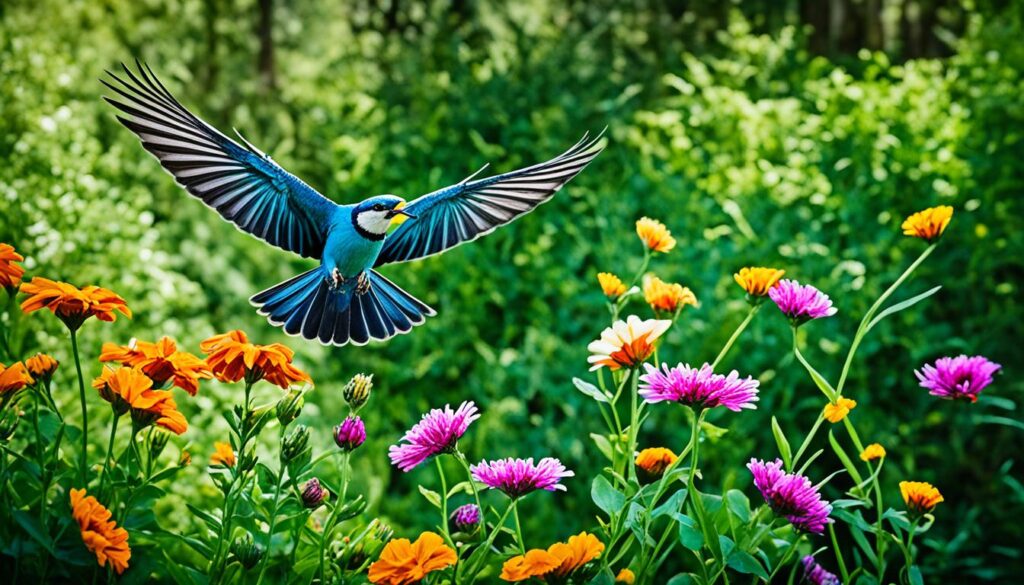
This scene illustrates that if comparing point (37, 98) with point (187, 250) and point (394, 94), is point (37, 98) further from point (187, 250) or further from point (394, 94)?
point (394, 94)

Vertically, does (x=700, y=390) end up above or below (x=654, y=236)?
below

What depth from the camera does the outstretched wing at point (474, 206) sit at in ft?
4.32

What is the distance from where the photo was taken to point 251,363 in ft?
3.97

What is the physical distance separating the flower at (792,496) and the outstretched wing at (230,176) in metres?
0.64

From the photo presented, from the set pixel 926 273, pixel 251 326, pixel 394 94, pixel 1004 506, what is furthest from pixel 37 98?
pixel 1004 506

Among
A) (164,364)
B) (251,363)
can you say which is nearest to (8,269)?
(164,364)

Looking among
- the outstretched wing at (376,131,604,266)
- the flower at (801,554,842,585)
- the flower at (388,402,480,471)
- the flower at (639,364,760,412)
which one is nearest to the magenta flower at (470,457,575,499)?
the flower at (388,402,480,471)

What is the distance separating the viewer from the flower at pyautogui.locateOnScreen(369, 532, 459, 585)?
45.8 inches

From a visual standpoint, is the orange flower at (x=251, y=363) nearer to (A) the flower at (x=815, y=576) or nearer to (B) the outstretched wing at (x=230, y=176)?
(B) the outstretched wing at (x=230, y=176)

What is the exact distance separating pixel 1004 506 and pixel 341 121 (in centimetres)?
252

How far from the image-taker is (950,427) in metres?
2.80

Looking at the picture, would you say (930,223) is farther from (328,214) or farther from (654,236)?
(328,214)

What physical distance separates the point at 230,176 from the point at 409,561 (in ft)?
1.72

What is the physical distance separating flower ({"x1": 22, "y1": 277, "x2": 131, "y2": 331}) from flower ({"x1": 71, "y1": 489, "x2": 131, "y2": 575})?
214 millimetres
